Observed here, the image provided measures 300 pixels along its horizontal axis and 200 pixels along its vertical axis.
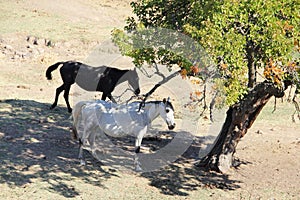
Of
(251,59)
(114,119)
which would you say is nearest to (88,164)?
(114,119)

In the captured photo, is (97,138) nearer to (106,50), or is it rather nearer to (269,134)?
(269,134)

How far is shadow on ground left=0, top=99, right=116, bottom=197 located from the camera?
9906mm

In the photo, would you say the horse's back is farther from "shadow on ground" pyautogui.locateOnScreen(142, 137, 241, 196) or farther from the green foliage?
the green foliage

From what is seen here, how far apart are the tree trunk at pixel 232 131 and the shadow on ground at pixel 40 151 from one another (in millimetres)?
2936

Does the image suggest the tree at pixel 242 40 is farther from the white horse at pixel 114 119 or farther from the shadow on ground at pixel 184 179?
the shadow on ground at pixel 184 179

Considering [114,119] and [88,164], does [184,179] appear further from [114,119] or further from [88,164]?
[88,164]

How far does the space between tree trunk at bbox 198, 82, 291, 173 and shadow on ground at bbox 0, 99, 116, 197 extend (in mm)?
2936

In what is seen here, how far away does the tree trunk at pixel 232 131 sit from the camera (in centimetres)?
1098

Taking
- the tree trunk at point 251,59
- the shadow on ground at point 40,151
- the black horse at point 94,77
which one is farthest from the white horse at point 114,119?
the black horse at point 94,77

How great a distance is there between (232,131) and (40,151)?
202 inches

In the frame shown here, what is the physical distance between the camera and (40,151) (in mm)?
11461

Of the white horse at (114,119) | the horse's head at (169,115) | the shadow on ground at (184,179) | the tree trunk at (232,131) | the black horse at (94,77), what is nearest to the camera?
the horse's head at (169,115)

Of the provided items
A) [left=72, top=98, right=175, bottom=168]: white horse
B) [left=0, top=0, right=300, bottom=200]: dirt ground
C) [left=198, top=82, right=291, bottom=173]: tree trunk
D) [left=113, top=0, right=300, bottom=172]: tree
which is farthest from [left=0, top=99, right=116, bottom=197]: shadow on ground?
[left=113, top=0, right=300, bottom=172]: tree

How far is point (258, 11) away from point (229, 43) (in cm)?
87
